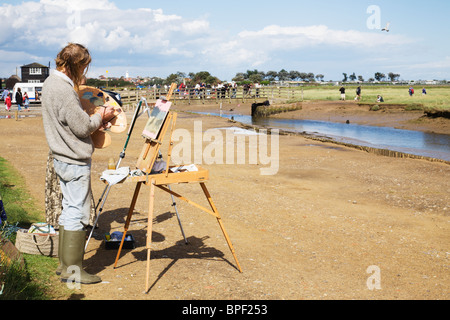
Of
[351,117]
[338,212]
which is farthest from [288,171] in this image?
[351,117]

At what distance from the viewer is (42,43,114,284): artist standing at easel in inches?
179

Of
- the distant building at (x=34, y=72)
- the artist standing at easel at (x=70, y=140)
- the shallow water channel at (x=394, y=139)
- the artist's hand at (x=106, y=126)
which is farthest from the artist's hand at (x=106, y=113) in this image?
the distant building at (x=34, y=72)

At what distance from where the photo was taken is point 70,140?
458cm

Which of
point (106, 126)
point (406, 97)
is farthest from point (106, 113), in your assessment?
point (406, 97)

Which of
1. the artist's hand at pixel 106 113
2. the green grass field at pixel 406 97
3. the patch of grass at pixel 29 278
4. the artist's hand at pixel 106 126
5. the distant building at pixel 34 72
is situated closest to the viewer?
the patch of grass at pixel 29 278

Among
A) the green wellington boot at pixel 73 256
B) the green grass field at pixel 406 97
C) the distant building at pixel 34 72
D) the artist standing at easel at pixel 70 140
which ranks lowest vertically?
the green wellington boot at pixel 73 256

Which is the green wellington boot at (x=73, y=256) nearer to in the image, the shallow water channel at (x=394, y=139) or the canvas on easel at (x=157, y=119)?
the canvas on easel at (x=157, y=119)

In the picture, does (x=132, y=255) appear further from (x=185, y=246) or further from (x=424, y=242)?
(x=424, y=242)

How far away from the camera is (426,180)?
13.0 meters

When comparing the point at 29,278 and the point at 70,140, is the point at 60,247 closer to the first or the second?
the point at 29,278

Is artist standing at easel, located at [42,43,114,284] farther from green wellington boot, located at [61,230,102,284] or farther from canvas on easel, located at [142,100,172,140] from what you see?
canvas on easel, located at [142,100,172,140]

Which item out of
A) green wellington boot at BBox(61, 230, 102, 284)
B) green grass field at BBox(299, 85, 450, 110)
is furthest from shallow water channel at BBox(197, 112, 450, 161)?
green wellington boot at BBox(61, 230, 102, 284)

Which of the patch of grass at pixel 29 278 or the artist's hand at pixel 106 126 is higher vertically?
the artist's hand at pixel 106 126

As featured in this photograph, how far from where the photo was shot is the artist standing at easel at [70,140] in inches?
179
